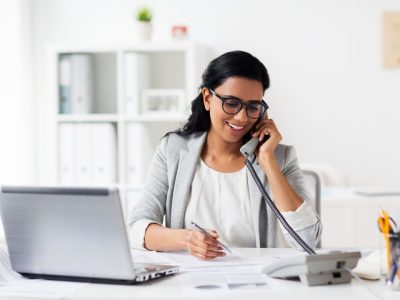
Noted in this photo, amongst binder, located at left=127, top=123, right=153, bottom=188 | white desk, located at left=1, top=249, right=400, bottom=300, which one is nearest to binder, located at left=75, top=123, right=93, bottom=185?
binder, located at left=127, top=123, right=153, bottom=188

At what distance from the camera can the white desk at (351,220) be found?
11.2 feet

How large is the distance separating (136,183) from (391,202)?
141 cm

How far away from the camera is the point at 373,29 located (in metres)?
4.15

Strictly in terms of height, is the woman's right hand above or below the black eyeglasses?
below

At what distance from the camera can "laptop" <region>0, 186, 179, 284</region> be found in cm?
153

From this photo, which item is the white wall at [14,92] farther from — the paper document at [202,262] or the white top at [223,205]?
the paper document at [202,262]

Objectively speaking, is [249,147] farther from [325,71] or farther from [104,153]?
[325,71]

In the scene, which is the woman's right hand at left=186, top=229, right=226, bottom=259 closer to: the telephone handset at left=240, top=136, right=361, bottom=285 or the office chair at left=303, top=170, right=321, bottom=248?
the telephone handset at left=240, top=136, right=361, bottom=285

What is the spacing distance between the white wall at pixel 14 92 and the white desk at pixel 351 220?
1.78 metres

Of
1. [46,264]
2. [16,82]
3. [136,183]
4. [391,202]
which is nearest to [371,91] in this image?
[391,202]

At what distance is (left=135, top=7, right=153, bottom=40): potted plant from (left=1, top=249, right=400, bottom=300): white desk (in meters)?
2.69

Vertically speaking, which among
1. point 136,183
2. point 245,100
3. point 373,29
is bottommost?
point 136,183

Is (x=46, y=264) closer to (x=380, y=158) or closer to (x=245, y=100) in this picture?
(x=245, y=100)

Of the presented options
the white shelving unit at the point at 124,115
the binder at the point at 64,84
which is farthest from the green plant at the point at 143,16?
the binder at the point at 64,84
